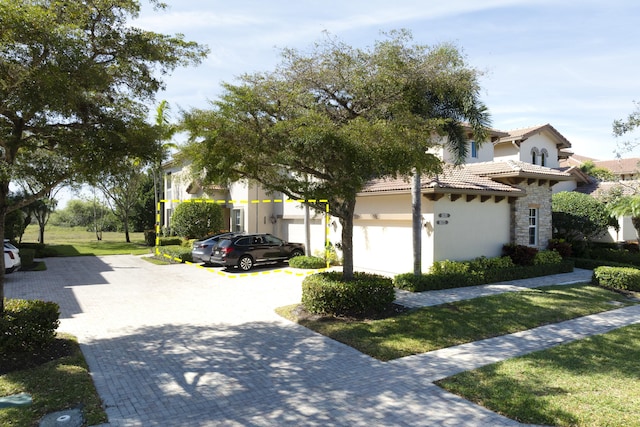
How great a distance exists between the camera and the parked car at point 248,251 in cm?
1762

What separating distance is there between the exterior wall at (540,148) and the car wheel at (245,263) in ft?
60.7

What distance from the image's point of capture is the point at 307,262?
18375 millimetres

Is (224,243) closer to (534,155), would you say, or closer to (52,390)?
(52,390)

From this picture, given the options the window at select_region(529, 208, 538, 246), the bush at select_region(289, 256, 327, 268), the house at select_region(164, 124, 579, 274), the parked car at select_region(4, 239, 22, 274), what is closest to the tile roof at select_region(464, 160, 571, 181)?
the house at select_region(164, 124, 579, 274)

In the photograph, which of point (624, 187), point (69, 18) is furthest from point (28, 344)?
point (624, 187)

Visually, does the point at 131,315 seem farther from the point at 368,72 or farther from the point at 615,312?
the point at 615,312

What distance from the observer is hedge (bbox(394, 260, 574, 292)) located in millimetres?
13500

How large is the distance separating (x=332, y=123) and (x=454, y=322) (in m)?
5.33

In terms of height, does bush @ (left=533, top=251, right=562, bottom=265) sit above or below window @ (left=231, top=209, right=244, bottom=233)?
below

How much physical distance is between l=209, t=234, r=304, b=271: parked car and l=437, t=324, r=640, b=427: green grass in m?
12.4

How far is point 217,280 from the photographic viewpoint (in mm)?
15727

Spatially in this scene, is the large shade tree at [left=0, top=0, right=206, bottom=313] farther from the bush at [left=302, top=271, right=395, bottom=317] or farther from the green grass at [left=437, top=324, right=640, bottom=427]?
the green grass at [left=437, top=324, right=640, bottom=427]

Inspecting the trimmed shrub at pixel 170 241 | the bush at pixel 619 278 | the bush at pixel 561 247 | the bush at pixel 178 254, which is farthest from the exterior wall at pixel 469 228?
the trimmed shrub at pixel 170 241

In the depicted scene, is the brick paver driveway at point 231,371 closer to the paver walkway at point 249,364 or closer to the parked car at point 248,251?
the paver walkway at point 249,364
